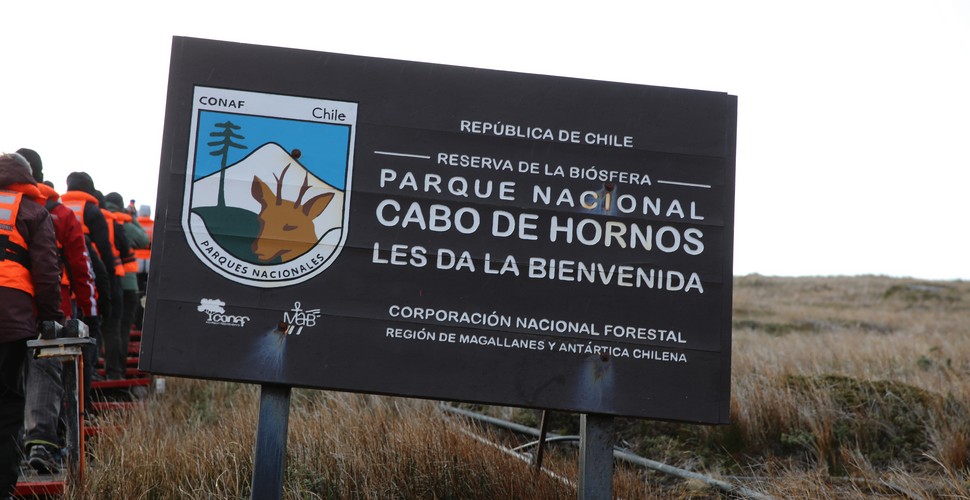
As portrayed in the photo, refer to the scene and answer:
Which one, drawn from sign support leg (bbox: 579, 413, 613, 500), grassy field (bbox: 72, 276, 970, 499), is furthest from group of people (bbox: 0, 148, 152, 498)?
sign support leg (bbox: 579, 413, 613, 500)

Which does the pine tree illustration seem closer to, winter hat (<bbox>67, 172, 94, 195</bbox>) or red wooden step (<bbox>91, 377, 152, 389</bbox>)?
winter hat (<bbox>67, 172, 94, 195</bbox>)

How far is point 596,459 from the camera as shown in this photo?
4.12 meters

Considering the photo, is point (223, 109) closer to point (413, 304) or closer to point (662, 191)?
point (413, 304)

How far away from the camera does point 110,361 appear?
9258 millimetres

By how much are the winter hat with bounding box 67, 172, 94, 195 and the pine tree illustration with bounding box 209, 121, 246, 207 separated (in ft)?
16.6

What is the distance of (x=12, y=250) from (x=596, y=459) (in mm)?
3733

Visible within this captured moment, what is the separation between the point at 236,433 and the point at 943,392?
5.54m

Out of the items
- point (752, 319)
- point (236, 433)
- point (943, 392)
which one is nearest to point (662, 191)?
point (236, 433)

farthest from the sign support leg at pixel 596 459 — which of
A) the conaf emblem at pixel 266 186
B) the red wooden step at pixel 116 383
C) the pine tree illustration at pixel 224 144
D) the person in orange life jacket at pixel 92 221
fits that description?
the red wooden step at pixel 116 383

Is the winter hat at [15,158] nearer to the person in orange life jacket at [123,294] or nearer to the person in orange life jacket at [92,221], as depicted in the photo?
the person in orange life jacket at [92,221]

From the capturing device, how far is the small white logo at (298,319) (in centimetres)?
405

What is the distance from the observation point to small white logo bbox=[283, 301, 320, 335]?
4.05 m

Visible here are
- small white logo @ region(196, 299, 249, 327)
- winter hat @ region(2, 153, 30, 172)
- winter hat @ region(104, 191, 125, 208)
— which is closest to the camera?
small white logo @ region(196, 299, 249, 327)

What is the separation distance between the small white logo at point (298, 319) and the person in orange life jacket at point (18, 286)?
2.15 meters
